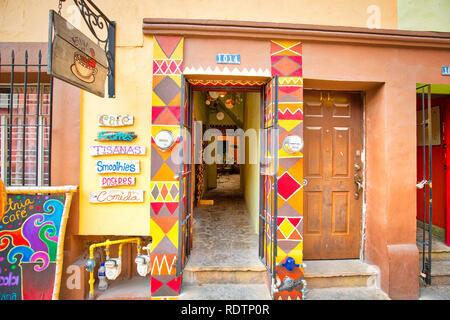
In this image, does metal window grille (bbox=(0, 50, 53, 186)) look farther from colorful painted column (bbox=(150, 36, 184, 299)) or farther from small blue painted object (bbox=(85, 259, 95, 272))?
colorful painted column (bbox=(150, 36, 184, 299))

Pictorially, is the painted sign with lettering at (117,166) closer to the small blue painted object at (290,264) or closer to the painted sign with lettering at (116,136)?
the painted sign with lettering at (116,136)

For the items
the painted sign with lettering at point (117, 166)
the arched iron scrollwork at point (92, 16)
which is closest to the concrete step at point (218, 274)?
the painted sign with lettering at point (117, 166)

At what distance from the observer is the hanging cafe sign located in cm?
189

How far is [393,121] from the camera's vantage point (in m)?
2.89

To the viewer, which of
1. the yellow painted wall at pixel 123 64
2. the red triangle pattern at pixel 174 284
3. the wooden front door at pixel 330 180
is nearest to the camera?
the red triangle pattern at pixel 174 284

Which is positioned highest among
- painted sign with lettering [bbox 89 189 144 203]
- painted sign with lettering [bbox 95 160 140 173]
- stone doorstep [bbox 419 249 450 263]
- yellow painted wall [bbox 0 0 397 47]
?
yellow painted wall [bbox 0 0 397 47]

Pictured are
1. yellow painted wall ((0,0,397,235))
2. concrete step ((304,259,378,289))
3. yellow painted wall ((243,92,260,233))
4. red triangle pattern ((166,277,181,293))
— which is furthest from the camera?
yellow painted wall ((243,92,260,233))

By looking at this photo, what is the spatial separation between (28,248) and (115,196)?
1.15 m

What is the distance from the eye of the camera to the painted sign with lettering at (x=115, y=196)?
109 inches

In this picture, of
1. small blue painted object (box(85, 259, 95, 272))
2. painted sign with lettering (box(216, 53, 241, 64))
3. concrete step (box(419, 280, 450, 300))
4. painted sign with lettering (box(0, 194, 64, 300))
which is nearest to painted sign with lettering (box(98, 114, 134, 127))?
painted sign with lettering (box(0, 194, 64, 300))

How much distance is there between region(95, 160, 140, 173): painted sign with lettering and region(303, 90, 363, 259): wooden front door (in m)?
2.42

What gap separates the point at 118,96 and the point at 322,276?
142 inches

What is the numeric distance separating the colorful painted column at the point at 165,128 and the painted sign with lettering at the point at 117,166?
249 mm

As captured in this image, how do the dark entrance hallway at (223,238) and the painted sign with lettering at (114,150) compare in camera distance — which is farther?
the dark entrance hallway at (223,238)
